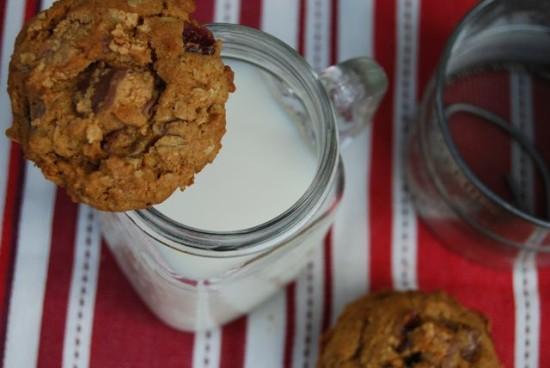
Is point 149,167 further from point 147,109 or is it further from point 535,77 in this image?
point 535,77

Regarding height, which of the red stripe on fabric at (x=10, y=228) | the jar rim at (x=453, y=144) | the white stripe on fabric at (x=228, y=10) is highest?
the white stripe on fabric at (x=228, y=10)

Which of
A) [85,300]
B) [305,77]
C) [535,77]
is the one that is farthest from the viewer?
[535,77]

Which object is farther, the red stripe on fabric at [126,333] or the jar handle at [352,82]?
the red stripe on fabric at [126,333]

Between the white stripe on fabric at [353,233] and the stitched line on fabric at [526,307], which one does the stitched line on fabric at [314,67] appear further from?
the stitched line on fabric at [526,307]

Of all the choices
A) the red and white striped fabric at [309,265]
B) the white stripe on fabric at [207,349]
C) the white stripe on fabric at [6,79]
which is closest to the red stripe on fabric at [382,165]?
the red and white striped fabric at [309,265]

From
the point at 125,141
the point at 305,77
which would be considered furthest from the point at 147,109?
the point at 305,77

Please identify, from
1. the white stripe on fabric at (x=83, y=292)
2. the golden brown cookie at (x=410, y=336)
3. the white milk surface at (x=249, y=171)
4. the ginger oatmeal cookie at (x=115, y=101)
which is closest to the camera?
the ginger oatmeal cookie at (x=115, y=101)

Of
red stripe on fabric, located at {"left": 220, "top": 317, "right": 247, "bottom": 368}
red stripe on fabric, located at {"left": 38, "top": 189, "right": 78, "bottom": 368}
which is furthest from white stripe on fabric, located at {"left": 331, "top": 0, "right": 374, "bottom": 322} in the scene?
red stripe on fabric, located at {"left": 38, "top": 189, "right": 78, "bottom": 368}
